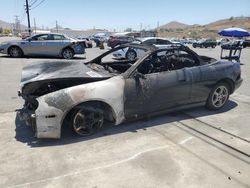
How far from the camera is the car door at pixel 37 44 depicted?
15023 millimetres

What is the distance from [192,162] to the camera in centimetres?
378

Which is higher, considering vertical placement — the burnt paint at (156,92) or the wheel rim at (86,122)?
the burnt paint at (156,92)

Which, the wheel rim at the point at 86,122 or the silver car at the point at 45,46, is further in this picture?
the silver car at the point at 45,46

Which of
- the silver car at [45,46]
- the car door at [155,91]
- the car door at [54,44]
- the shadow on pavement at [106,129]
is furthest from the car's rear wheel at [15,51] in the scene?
the car door at [155,91]

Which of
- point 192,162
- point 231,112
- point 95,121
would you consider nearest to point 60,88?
point 95,121

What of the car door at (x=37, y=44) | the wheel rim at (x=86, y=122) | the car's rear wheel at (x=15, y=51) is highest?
the car door at (x=37, y=44)

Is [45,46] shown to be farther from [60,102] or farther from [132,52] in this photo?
[60,102]

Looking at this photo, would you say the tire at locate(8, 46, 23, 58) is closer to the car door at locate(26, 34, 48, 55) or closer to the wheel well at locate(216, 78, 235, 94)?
the car door at locate(26, 34, 48, 55)

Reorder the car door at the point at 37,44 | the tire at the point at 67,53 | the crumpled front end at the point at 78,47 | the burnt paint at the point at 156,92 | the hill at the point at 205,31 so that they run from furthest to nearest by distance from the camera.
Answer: the hill at the point at 205,31 < the tire at the point at 67,53 < the crumpled front end at the point at 78,47 < the car door at the point at 37,44 < the burnt paint at the point at 156,92

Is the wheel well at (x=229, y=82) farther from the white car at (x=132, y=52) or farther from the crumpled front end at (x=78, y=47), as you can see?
the crumpled front end at (x=78, y=47)

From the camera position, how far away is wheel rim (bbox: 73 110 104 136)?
4.37 m

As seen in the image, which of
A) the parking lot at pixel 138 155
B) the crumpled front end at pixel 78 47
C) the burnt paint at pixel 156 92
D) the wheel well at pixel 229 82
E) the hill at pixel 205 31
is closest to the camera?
the parking lot at pixel 138 155

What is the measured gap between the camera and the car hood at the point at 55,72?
451 cm

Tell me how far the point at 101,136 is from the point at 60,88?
3.42 feet
